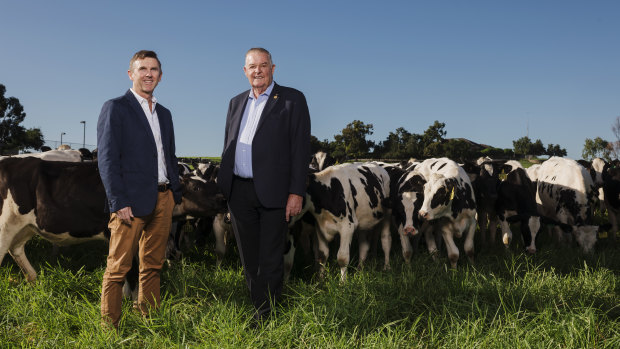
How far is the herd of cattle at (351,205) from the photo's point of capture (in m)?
5.04

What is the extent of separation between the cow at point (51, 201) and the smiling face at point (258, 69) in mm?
2311

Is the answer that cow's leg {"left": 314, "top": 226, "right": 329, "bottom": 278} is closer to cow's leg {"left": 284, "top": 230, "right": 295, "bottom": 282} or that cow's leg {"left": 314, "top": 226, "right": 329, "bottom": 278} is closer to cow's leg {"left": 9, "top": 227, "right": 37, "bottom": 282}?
cow's leg {"left": 284, "top": 230, "right": 295, "bottom": 282}

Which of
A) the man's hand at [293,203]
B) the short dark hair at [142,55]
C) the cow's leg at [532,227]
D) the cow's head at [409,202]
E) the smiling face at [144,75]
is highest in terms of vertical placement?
the short dark hair at [142,55]

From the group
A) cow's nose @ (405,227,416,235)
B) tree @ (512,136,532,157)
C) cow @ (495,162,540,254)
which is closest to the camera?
cow's nose @ (405,227,416,235)

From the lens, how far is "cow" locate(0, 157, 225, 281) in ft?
16.3

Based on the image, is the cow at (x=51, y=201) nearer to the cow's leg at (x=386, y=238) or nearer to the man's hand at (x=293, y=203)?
the man's hand at (x=293, y=203)

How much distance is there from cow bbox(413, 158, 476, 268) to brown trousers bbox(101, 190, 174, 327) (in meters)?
3.70

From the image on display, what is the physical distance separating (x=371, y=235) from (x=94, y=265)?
15.0ft

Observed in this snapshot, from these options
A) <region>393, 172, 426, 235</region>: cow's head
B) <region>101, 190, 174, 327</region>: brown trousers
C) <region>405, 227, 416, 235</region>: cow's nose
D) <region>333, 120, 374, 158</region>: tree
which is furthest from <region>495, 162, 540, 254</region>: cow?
<region>333, 120, 374, 158</region>: tree

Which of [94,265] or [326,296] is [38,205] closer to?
[94,265]

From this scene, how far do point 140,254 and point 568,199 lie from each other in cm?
863

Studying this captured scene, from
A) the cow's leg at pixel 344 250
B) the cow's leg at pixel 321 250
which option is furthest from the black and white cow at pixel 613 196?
the cow's leg at pixel 321 250

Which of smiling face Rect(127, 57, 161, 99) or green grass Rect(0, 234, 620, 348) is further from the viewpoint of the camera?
smiling face Rect(127, 57, 161, 99)

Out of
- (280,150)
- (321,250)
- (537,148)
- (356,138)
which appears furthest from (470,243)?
(537,148)
